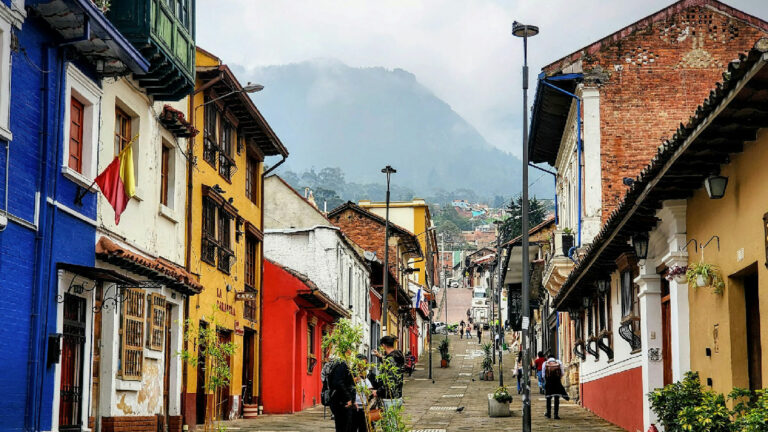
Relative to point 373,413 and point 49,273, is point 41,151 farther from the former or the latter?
point 373,413

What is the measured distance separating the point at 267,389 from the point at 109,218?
13.5m

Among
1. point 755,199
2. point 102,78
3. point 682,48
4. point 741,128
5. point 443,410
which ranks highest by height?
point 682,48

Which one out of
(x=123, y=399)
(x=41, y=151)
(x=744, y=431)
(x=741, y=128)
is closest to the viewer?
(x=744, y=431)

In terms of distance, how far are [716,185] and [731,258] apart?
2.93 ft

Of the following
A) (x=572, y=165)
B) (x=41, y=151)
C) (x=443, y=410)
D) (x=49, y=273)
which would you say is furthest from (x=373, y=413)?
(x=572, y=165)

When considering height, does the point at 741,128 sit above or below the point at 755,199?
above

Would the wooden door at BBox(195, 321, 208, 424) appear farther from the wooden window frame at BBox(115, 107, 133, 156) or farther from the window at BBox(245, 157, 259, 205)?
the window at BBox(245, 157, 259, 205)

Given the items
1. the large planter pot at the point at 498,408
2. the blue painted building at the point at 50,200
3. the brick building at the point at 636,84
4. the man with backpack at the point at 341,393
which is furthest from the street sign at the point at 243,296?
the man with backpack at the point at 341,393

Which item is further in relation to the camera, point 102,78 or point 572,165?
point 572,165

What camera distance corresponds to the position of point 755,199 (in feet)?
32.5

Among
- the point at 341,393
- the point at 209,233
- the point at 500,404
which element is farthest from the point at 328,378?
the point at 500,404

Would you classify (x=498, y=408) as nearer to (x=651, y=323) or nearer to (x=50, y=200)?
(x=651, y=323)

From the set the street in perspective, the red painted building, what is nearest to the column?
the street in perspective

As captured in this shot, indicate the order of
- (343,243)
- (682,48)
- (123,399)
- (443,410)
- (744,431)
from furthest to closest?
1. (343,243)
2. (443,410)
3. (682,48)
4. (123,399)
5. (744,431)
